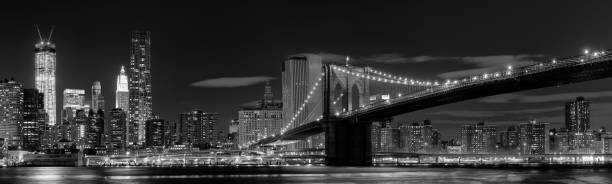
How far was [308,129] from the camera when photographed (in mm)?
90188

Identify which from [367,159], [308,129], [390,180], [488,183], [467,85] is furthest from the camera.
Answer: [308,129]

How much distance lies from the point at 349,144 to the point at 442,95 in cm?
1413

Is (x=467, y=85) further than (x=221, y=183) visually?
Yes

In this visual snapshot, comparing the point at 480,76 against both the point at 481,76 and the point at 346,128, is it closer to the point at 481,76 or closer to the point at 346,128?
the point at 481,76

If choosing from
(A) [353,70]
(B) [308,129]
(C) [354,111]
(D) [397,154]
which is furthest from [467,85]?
(D) [397,154]

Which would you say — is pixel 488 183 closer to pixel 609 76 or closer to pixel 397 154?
pixel 609 76

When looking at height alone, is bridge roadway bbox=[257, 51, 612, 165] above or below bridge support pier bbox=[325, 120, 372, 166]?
above

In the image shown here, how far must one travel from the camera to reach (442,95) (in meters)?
70.4

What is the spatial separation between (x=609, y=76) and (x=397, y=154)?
72103mm

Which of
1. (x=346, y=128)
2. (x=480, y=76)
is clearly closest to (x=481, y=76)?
(x=480, y=76)

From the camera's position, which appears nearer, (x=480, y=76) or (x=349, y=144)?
(x=480, y=76)

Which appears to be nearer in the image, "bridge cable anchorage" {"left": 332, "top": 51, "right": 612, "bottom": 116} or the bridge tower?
"bridge cable anchorage" {"left": 332, "top": 51, "right": 612, "bottom": 116}

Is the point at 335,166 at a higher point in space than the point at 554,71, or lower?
lower

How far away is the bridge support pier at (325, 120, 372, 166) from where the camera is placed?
8094 centimetres
